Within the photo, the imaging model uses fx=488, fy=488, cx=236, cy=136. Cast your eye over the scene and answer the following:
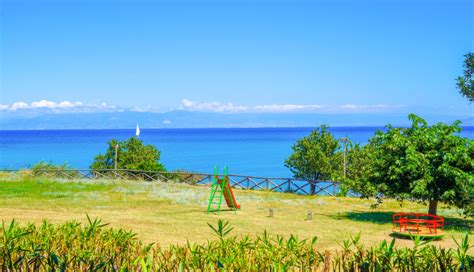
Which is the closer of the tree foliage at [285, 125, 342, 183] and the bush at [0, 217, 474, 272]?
the bush at [0, 217, 474, 272]

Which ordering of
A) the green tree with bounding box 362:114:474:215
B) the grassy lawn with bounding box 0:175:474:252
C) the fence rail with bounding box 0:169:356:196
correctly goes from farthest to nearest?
the fence rail with bounding box 0:169:356:196 → the green tree with bounding box 362:114:474:215 → the grassy lawn with bounding box 0:175:474:252

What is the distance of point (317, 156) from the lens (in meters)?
51.0

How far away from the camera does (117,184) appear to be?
32.9 m

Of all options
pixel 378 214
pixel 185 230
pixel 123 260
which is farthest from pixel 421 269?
pixel 378 214

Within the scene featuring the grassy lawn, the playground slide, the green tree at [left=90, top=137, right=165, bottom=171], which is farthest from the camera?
the green tree at [left=90, top=137, right=165, bottom=171]

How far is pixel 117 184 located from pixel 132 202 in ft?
25.6

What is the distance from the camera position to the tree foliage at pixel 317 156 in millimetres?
50875

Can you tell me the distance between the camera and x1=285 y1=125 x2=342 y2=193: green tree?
5088 centimetres

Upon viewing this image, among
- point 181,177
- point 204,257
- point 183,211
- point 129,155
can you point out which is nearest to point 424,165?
→ point 183,211

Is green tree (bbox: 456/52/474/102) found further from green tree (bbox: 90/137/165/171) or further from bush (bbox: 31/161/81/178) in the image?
green tree (bbox: 90/137/165/171)

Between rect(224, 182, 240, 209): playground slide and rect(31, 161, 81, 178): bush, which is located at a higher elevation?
rect(224, 182, 240, 209): playground slide

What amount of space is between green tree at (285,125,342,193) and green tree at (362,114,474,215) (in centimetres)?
2996

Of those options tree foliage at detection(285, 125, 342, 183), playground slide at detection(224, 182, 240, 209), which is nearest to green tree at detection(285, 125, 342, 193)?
tree foliage at detection(285, 125, 342, 183)

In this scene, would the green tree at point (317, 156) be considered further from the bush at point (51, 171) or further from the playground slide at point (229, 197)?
the playground slide at point (229, 197)
